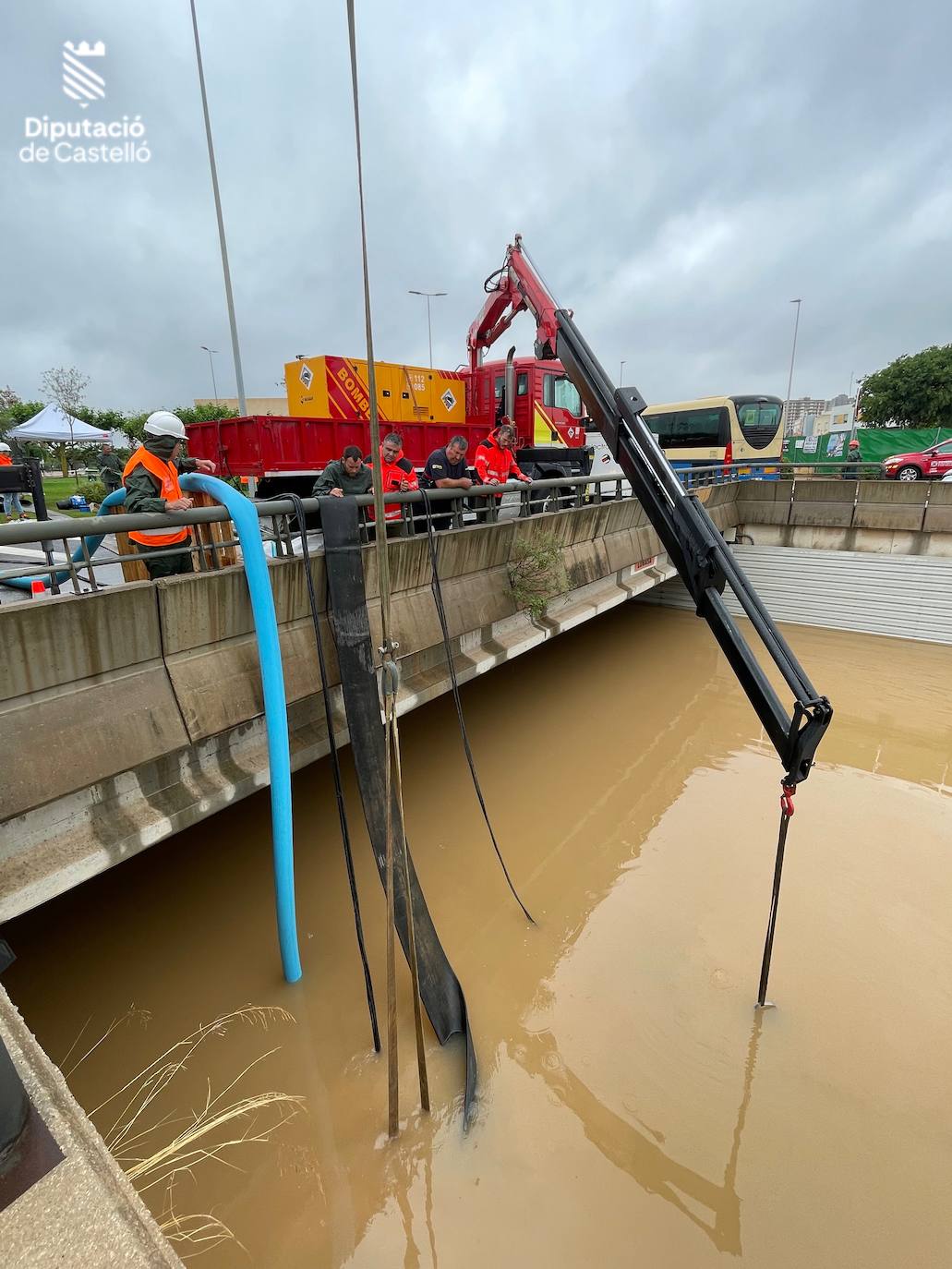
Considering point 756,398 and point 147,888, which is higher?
point 756,398

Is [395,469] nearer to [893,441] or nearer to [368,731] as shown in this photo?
[368,731]

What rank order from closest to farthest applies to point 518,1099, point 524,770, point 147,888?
point 518,1099 → point 147,888 → point 524,770

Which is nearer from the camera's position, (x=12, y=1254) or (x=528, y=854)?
(x=12, y=1254)

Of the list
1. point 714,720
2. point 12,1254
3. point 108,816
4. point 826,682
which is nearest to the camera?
point 12,1254

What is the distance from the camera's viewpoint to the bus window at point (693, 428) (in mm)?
17328

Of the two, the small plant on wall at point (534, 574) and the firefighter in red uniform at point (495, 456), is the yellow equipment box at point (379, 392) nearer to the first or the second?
the firefighter in red uniform at point (495, 456)

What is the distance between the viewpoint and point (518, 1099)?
314 cm

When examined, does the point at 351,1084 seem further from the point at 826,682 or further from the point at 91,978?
the point at 826,682

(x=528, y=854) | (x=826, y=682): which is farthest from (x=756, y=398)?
(x=528, y=854)

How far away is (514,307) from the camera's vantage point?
10.7 m

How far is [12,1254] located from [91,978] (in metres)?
3.24

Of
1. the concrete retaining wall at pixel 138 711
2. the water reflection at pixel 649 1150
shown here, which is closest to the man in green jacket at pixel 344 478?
the concrete retaining wall at pixel 138 711

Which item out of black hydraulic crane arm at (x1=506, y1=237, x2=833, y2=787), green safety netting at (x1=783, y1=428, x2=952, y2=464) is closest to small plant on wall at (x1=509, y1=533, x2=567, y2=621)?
black hydraulic crane arm at (x1=506, y1=237, x2=833, y2=787)

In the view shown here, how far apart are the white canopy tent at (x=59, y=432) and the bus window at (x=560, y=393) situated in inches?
414
